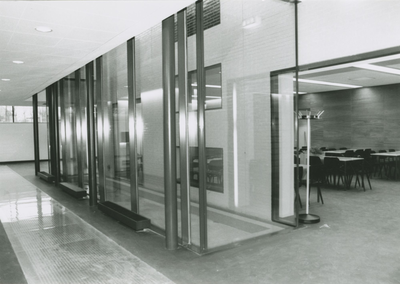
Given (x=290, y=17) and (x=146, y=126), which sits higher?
(x=290, y=17)

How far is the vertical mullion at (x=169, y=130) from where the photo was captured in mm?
4258

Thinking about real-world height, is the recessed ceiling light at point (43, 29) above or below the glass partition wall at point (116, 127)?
above

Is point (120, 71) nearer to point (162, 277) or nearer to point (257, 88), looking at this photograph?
point (257, 88)

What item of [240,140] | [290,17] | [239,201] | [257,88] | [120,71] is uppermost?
[290,17]

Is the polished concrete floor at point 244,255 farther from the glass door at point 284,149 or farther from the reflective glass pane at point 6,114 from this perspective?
the reflective glass pane at point 6,114

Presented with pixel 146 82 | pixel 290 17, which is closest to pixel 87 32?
pixel 146 82

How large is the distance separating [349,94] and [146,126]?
1095 centimetres

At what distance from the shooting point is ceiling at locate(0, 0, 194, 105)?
367 cm

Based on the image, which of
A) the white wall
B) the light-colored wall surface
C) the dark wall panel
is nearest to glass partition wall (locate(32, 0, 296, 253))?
the white wall

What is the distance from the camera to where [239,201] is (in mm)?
4684

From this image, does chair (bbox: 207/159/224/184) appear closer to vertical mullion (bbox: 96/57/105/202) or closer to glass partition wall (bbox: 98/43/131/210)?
glass partition wall (bbox: 98/43/131/210)

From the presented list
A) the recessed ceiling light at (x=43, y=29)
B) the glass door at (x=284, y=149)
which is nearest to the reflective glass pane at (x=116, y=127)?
the recessed ceiling light at (x=43, y=29)

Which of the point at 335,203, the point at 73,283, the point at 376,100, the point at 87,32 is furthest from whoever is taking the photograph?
the point at 376,100

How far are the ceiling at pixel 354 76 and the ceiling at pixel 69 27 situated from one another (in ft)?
17.2
